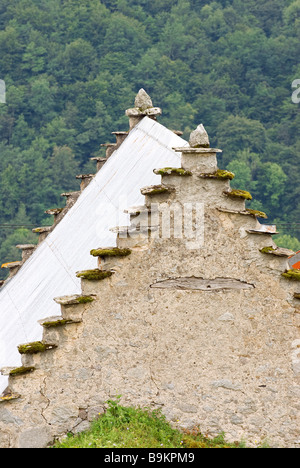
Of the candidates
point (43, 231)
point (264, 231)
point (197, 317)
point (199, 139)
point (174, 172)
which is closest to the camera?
point (264, 231)

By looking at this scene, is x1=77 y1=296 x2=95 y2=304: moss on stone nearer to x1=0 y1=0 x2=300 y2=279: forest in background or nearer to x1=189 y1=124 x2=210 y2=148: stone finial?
x1=189 y1=124 x2=210 y2=148: stone finial

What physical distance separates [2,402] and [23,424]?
454 mm

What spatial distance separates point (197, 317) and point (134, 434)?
194 cm

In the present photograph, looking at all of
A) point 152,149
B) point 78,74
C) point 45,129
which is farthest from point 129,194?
point 78,74

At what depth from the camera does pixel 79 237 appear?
20031 millimetres

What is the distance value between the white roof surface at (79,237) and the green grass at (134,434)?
1902 mm

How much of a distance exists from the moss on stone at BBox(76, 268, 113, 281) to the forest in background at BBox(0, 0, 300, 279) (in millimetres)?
75036

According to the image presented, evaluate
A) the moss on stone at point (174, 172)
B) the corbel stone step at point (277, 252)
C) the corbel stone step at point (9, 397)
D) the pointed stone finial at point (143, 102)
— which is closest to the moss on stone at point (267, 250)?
the corbel stone step at point (277, 252)

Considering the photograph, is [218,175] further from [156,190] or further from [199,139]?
[156,190]

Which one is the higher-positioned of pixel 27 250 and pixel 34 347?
pixel 27 250

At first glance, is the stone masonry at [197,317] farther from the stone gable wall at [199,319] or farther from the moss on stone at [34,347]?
the moss on stone at [34,347]

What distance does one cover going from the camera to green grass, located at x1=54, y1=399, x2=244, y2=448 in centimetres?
1527

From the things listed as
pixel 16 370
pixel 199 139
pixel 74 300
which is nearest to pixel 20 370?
pixel 16 370

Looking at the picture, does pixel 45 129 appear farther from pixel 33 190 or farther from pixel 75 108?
pixel 33 190
